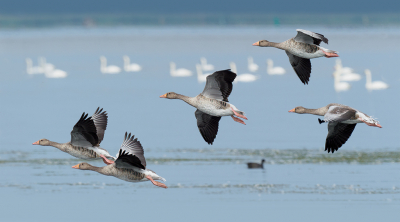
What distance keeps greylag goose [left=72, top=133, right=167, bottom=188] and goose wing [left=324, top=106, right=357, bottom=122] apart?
3598 mm

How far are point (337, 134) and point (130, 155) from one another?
4.28 m

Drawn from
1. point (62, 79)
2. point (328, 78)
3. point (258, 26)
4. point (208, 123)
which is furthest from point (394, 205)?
point (258, 26)

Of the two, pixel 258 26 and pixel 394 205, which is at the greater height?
pixel 258 26

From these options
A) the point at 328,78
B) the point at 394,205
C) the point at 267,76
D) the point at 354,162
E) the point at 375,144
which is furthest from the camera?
the point at 267,76

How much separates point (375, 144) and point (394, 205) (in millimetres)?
11485

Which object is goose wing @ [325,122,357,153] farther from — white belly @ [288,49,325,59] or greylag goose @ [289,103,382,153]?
white belly @ [288,49,325,59]

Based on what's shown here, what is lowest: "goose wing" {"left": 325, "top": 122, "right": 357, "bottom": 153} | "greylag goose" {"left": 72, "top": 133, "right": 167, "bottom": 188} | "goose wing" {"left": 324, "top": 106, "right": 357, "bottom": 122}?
"greylag goose" {"left": 72, "top": 133, "right": 167, "bottom": 188}

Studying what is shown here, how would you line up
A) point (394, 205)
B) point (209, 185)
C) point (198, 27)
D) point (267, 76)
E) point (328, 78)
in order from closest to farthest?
1. point (394, 205)
2. point (209, 185)
3. point (328, 78)
4. point (267, 76)
5. point (198, 27)

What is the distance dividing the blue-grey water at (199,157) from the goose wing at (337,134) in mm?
7286

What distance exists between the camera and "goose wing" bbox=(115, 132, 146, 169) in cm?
1706

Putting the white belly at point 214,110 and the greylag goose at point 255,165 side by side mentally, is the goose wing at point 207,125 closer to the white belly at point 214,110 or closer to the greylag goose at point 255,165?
the white belly at point 214,110

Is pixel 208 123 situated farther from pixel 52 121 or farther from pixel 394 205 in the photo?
pixel 52 121

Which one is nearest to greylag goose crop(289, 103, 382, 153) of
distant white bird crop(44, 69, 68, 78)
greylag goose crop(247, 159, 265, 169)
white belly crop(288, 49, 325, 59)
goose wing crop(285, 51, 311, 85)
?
goose wing crop(285, 51, 311, 85)

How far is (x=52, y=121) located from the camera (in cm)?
4447
